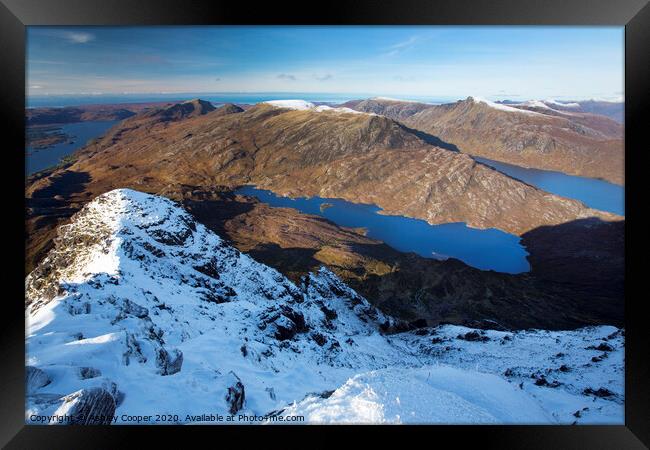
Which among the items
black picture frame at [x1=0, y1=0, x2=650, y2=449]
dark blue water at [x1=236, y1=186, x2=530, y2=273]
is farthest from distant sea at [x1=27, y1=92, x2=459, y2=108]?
dark blue water at [x1=236, y1=186, x2=530, y2=273]

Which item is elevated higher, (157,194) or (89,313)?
(157,194)

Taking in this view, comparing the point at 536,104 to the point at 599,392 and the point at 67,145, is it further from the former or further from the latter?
the point at 67,145

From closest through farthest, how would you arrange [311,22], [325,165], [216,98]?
[311,22] < [216,98] < [325,165]

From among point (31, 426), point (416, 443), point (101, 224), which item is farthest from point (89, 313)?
point (416, 443)

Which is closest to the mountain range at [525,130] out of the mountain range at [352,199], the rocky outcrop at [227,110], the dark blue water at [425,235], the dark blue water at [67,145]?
the mountain range at [352,199]

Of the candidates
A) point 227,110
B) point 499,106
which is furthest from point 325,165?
point 499,106

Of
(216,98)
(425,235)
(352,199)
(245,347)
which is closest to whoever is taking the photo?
(245,347)
